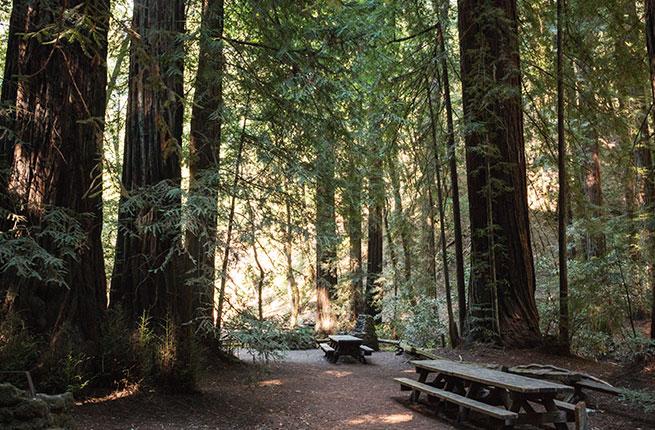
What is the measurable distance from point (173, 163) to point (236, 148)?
1975 mm

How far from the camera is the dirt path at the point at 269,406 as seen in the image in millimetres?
5223

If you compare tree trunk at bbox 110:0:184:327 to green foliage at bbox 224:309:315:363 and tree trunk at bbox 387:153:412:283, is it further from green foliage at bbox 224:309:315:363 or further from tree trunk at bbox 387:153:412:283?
tree trunk at bbox 387:153:412:283

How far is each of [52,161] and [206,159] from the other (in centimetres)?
341

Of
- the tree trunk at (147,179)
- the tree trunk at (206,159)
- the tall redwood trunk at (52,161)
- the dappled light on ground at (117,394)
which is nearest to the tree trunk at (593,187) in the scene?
the tree trunk at (206,159)

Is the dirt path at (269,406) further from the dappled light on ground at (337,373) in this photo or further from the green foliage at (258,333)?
the green foliage at (258,333)

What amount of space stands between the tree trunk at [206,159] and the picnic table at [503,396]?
10.2 ft

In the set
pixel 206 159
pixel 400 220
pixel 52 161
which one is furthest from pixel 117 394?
pixel 400 220

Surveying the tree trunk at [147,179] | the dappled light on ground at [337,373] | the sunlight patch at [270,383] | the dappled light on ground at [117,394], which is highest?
the tree trunk at [147,179]

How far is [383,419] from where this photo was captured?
250 inches

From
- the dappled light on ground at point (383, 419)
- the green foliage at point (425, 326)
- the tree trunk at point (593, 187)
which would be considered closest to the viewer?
the dappled light on ground at point (383, 419)

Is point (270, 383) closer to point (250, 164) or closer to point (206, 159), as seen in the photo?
point (250, 164)

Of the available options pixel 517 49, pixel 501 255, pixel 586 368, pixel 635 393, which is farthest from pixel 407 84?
pixel 635 393

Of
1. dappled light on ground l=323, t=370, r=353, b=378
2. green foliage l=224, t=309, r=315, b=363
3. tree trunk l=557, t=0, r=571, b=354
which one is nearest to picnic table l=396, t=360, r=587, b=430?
green foliage l=224, t=309, r=315, b=363

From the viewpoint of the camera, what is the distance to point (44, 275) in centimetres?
515
